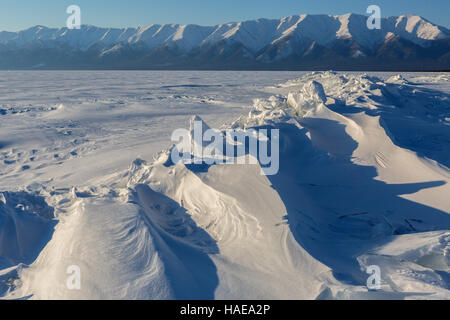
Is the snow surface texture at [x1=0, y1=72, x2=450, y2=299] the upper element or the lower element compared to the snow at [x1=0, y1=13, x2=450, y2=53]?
lower

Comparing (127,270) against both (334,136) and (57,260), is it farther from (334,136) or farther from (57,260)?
(334,136)

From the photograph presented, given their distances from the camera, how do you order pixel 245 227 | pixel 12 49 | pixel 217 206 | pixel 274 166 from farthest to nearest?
1. pixel 12 49
2. pixel 274 166
3. pixel 217 206
4. pixel 245 227

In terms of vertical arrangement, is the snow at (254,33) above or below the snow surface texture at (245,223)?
above

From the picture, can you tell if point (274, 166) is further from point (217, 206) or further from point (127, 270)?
point (127, 270)

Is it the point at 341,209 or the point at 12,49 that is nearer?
the point at 341,209

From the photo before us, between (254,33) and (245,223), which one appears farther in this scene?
(254,33)

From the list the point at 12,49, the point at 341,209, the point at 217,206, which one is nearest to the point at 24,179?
the point at 217,206

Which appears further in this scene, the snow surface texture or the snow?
the snow

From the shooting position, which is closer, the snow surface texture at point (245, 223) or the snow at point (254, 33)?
the snow surface texture at point (245, 223)

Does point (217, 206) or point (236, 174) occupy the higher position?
point (236, 174)
